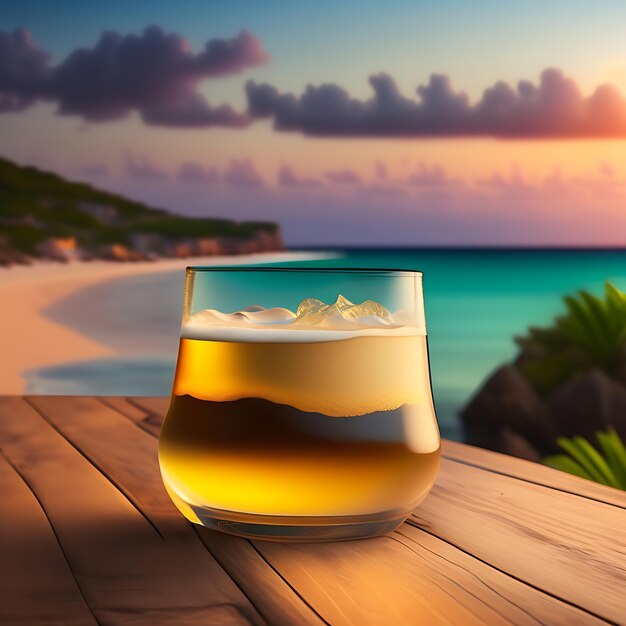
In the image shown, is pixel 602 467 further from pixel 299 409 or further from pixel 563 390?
pixel 563 390

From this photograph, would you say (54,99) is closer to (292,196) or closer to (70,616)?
(292,196)

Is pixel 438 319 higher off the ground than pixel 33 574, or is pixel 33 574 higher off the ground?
pixel 33 574

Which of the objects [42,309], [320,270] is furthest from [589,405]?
[42,309]

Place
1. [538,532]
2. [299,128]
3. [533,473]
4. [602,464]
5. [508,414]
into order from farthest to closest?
[299,128] < [508,414] < [602,464] < [533,473] < [538,532]

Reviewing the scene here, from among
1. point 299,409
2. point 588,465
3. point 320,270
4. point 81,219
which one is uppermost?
point 81,219

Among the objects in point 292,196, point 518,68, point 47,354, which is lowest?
point 47,354

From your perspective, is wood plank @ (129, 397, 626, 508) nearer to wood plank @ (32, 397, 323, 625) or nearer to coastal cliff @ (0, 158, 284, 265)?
wood plank @ (32, 397, 323, 625)

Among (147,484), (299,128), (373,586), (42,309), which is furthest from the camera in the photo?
(299,128)

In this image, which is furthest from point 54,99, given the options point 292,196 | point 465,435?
point 465,435

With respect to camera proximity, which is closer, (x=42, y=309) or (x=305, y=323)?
(x=305, y=323)
